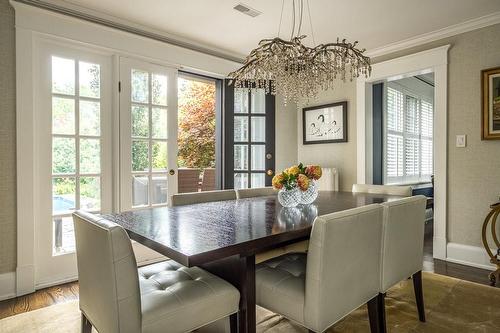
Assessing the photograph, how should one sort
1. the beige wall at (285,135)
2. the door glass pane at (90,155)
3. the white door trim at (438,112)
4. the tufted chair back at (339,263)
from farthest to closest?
1. the beige wall at (285,135)
2. the white door trim at (438,112)
3. the door glass pane at (90,155)
4. the tufted chair back at (339,263)

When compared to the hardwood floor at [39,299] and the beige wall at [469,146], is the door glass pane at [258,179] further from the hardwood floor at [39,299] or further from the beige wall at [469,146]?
the hardwood floor at [39,299]

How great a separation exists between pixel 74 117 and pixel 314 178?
2.21m

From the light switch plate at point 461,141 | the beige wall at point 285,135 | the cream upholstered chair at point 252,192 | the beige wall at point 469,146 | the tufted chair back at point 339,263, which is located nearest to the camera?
the tufted chair back at point 339,263

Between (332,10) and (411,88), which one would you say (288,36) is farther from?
(411,88)

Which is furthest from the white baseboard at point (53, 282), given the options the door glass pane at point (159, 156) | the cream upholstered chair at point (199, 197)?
the cream upholstered chair at point (199, 197)

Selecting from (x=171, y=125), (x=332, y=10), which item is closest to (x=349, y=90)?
(x=332, y=10)

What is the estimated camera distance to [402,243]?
177 cm

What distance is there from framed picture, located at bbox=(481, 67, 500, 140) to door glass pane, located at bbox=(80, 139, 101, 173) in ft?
12.2

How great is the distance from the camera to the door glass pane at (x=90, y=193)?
9.42ft

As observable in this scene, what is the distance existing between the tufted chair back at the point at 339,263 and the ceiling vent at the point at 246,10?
6.93 ft

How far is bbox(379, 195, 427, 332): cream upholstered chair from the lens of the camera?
1.63 metres

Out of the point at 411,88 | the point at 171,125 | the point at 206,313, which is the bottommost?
the point at 206,313

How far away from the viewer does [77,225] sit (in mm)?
1399

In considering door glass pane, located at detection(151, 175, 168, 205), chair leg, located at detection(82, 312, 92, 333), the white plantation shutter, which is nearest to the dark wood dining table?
chair leg, located at detection(82, 312, 92, 333)
